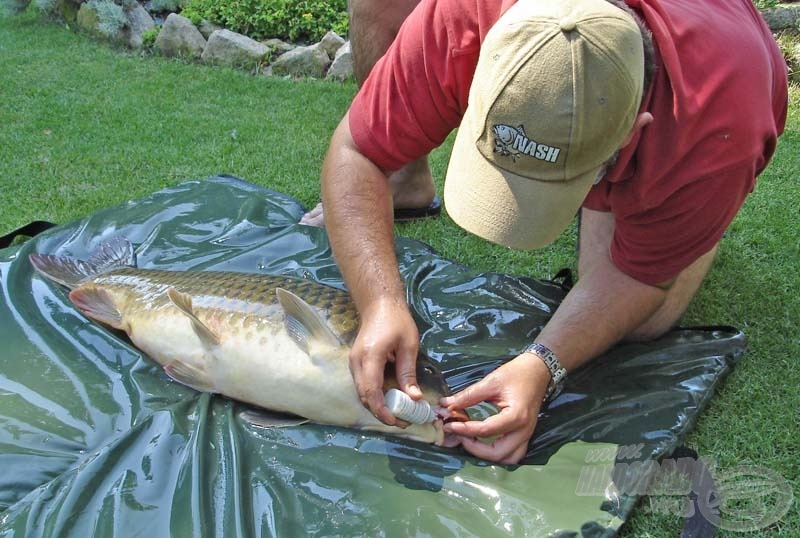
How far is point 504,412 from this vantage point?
211 centimetres

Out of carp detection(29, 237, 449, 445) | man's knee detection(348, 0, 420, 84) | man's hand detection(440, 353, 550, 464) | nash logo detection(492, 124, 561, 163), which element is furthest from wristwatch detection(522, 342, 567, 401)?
man's knee detection(348, 0, 420, 84)

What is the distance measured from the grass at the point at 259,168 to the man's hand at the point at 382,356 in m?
0.75

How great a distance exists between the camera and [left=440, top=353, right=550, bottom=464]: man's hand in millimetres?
2104

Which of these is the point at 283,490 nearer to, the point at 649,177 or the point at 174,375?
the point at 174,375

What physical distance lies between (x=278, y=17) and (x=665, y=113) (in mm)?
5755

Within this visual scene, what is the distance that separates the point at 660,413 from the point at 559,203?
89 cm

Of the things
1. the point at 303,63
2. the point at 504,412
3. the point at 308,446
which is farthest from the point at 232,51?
the point at 504,412

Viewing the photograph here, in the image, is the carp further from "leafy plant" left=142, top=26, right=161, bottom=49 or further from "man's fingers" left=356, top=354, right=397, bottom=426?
"leafy plant" left=142, top=26, right=161, bottom=49

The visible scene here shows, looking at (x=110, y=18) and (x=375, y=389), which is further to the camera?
(x=110, y=18)

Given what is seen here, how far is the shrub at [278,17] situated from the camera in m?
7.07

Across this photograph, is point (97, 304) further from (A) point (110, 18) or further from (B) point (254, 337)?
(A) point (110, 18)

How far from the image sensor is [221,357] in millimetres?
2408

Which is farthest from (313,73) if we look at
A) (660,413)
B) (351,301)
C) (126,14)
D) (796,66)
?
(660,413)

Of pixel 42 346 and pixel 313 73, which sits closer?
pixel 42 346
